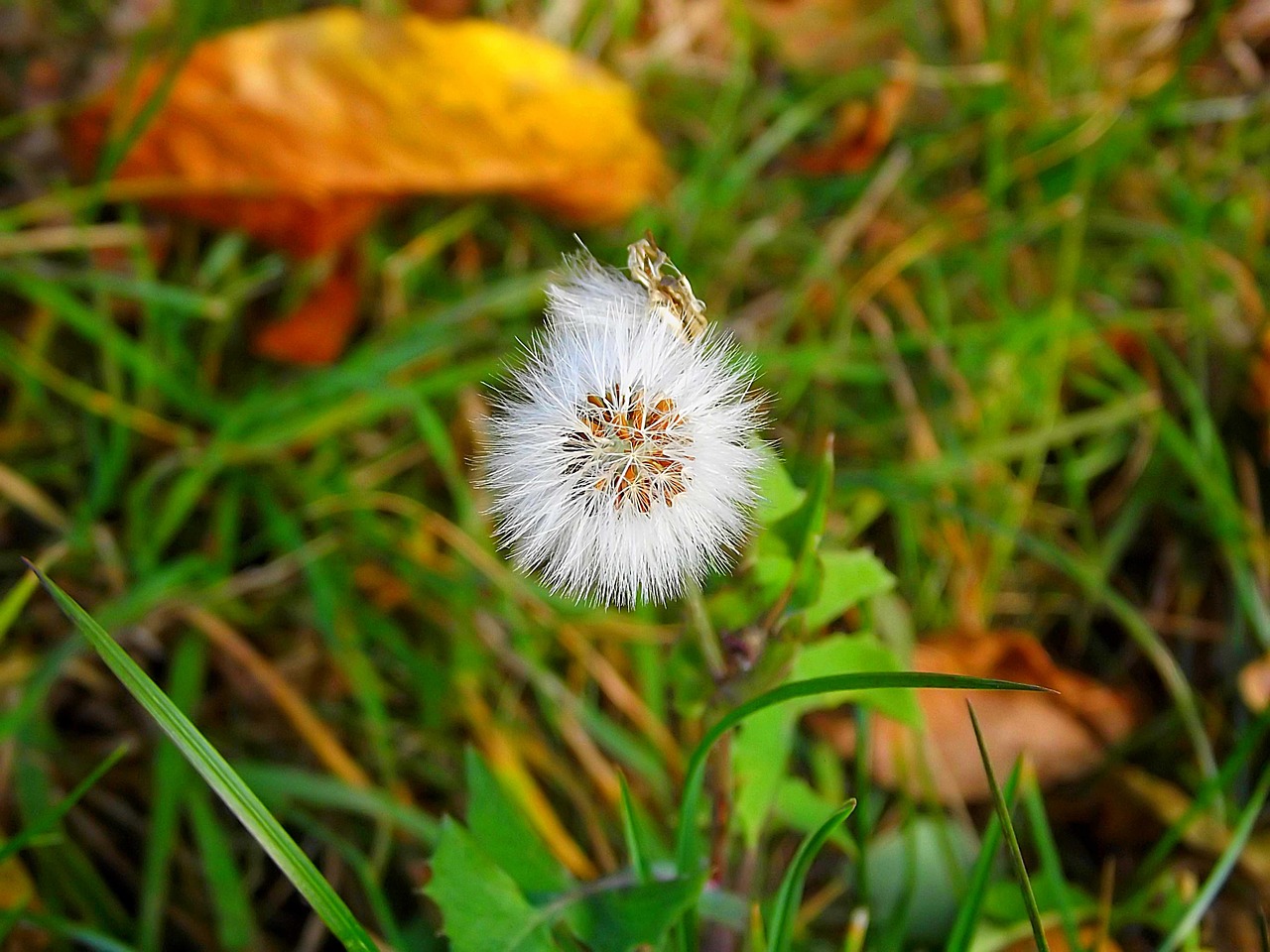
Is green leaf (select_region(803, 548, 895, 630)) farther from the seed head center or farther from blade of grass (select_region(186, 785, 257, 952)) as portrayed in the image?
blade of grass (select_region(186, 785, 257, 952))

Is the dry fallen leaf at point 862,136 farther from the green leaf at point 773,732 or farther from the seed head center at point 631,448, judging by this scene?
the seed head center at point 631,448

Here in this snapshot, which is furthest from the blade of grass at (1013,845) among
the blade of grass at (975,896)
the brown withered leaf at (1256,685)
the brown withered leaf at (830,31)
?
the brown withered leaf at (830,31)

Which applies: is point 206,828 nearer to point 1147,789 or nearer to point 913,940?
point 913,940

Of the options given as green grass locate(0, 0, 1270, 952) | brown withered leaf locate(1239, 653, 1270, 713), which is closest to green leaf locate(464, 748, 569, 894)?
green grass locate(0, 0, 1270, 952)

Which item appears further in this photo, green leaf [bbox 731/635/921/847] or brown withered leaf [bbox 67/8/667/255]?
brown withered leaf [bbox 67/8/667/255]

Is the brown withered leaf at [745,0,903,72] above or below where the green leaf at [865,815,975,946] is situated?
above

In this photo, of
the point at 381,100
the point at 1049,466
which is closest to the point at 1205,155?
the point at 1049,466
